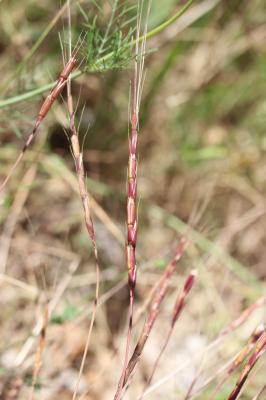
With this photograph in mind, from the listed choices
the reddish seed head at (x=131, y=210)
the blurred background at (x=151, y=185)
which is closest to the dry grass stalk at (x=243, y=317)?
the reddish seed head at (x=131, y=210)

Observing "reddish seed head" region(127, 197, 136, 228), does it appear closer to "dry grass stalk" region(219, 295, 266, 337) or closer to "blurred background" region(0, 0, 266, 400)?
"dry grass stalk" region(219, 295, 266, 337)

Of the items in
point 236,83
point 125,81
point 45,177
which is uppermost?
point 236,83

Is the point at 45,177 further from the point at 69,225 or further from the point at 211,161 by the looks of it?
the point at 211,161

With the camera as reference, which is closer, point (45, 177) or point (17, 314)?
point (17, 314)

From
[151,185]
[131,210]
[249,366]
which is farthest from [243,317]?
[151,185]

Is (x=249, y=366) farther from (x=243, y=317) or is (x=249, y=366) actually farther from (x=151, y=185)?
Answer: (x=151, y=185)

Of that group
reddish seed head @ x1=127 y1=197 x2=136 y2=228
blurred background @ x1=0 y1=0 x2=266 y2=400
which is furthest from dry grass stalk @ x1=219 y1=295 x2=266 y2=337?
blurred background @ x1=0 y1=0 x2=266 y2=400

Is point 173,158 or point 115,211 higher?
point 173,158

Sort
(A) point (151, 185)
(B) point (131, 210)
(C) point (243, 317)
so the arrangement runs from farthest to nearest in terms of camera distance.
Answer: (A) point (151, 185)
(C) point (243, 317)
(B) point (131, 210)

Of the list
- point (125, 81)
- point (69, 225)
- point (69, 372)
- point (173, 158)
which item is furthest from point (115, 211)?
point (69, 372)
